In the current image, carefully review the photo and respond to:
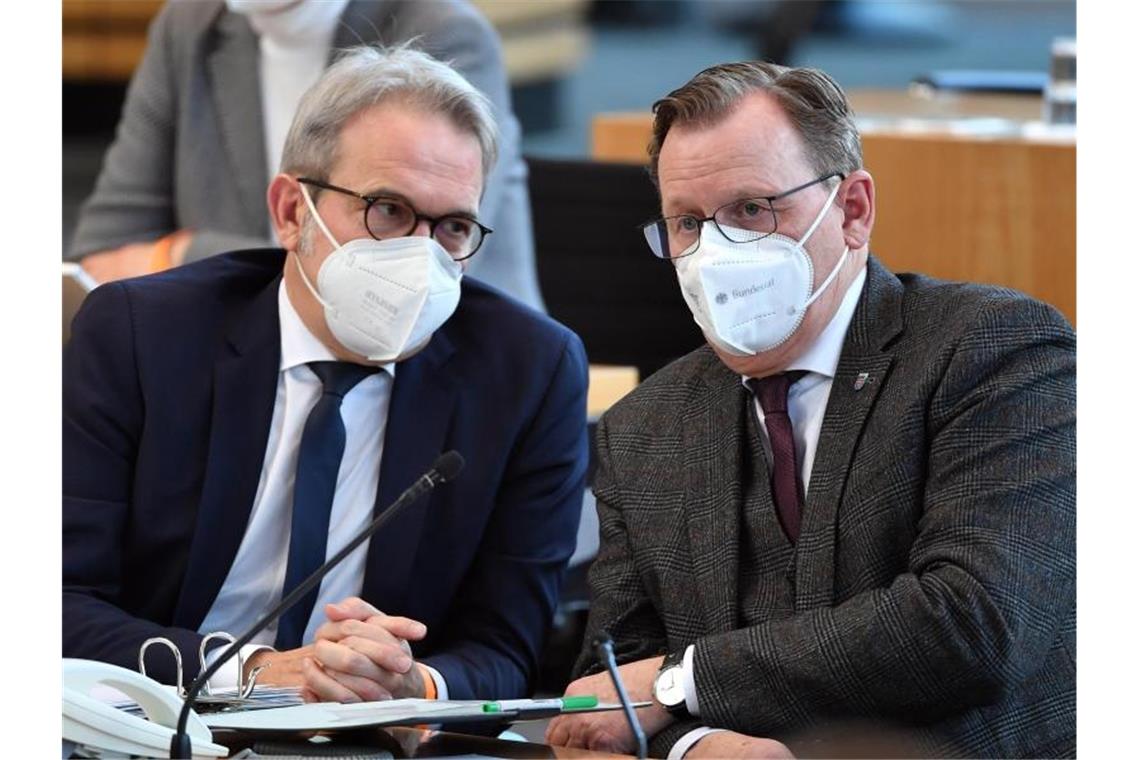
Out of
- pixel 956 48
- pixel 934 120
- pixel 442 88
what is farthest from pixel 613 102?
Result: pixel 442 88

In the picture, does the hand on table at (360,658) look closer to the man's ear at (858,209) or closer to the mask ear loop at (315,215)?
the mask ear loop at (315,215)

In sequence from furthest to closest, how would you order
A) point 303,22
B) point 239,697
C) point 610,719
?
point 303,22 < point 610,719 < point 239,697

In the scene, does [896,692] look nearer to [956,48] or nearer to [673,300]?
[673,300]

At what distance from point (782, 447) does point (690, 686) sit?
1.06ft

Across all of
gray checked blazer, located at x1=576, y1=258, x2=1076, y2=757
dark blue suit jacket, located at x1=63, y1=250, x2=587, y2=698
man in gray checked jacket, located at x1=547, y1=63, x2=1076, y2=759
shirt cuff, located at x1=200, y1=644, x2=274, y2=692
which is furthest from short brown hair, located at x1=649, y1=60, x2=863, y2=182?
shirt cuff, located at x1=200, y1=644, x2=274, y2=692

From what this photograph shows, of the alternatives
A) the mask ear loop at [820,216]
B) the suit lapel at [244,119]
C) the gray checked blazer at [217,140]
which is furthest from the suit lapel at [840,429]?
the suit lapel at [244,119]

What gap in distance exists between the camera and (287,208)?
2.55 m

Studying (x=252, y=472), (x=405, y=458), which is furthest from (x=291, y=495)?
(x=405, y=458)

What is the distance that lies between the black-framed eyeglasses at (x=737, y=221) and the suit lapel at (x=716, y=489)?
18 cm

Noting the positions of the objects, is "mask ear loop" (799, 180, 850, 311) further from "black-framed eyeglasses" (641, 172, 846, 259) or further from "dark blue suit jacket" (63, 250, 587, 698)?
"dark blue suit jacket" (63, 250, 587, 698)

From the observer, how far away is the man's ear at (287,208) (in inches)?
99.9

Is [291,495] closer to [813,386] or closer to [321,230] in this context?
[321,230]

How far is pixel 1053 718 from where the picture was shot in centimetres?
203

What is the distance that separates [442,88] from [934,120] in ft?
8.04
